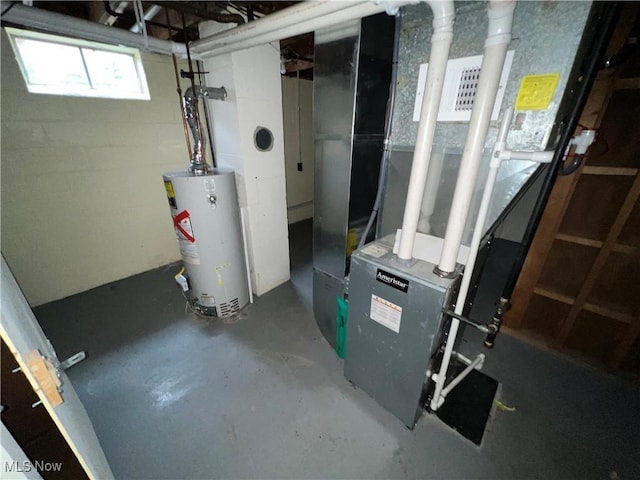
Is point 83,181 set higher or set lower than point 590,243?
higher

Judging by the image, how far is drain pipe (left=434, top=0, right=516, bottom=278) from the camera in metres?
0.80

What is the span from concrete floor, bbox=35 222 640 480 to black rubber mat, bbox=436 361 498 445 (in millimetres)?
48

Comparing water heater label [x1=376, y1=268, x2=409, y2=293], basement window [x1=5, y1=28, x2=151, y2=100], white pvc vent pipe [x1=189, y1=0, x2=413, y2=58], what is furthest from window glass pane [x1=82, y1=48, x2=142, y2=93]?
water heater label [x1=376, y1=268, x2=409, y2=293]

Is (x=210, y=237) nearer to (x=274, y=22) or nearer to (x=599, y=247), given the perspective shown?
(x=274, y=22)

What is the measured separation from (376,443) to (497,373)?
1004 millimetres

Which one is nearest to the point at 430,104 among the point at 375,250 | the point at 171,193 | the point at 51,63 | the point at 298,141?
the point at 375,250

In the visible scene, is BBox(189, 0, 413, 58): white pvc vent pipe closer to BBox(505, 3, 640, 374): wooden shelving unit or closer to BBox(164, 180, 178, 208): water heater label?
BBox(164, 180, 178, 208): water heater label

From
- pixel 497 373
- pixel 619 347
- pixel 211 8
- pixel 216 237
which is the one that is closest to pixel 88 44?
pixel 211 8

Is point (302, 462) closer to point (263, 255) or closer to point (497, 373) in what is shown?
point (497, 373)

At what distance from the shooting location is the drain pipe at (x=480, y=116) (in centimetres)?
80

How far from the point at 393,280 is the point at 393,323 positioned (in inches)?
9.2

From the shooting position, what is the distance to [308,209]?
4.74 m

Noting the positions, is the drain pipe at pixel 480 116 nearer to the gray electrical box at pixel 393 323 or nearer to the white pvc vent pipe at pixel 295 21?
the gray electrical box at pixel 393 323

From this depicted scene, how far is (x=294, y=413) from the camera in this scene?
4.76 ft
